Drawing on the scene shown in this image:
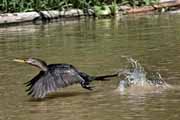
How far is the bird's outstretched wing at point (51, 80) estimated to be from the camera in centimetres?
653

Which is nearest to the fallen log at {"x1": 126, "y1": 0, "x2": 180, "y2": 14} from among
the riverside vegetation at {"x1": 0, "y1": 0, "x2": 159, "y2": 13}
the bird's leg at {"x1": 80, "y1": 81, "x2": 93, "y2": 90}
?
the riverside vegetation at {"x1": 0, "y1": 0, "x2": 159, "y2": 13}

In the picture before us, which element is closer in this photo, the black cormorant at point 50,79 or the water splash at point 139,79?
the black cormorant at point 50,79

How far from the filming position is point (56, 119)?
5785mm

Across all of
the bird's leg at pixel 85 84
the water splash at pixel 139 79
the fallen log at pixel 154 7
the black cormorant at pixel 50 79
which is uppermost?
the black cormorant at pixel 50 79

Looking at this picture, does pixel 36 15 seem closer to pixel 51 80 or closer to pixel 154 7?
pixel 154 7

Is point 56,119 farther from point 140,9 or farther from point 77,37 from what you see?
point 140,9

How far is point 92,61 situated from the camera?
9.25 m

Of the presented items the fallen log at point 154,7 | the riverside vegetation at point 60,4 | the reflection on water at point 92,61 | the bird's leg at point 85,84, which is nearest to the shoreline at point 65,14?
the fallen log at point 154,7

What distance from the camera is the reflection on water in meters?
6.08

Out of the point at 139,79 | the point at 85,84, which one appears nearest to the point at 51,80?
the point at 85,84

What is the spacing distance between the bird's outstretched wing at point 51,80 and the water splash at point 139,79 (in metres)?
0.72

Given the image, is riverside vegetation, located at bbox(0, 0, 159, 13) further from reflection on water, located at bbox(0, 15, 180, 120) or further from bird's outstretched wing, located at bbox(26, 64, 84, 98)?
bird's outstretched wing, located at bbox(26, 64, 84, 98)

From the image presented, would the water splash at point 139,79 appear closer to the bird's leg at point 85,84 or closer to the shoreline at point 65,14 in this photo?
the bird's leg at point 85,84

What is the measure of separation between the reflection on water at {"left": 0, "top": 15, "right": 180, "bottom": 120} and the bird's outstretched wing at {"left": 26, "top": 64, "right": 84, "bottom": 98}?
130 millimetres
